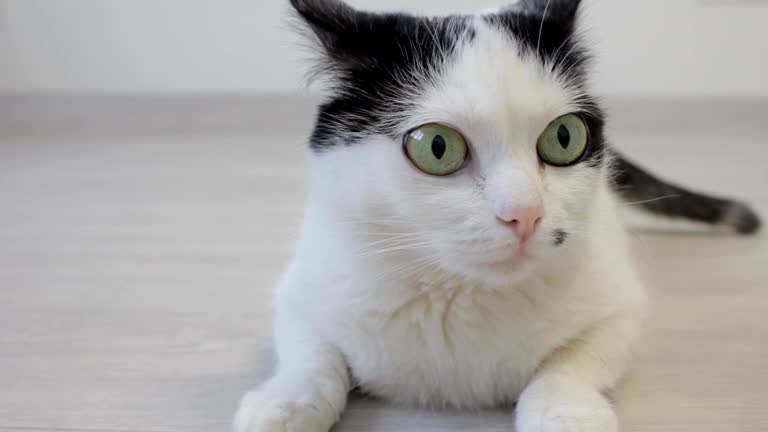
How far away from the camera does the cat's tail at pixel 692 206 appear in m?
1.78

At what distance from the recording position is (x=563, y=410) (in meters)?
0.93

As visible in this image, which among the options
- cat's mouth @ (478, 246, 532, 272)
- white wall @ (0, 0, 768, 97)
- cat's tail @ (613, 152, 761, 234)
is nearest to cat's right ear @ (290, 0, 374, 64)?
cat's mouth @ (478, 246, 532, 272)

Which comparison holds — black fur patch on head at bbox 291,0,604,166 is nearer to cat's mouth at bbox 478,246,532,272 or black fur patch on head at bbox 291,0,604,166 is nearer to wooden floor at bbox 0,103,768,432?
cat's mouth at bbox 478,246,532,272

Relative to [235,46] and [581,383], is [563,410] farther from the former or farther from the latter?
[235,46]

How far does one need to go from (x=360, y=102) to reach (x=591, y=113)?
1.07ft

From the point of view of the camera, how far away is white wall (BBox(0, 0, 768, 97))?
2736 millimetres

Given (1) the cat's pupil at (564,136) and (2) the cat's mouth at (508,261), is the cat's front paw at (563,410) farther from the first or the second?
(1) the cat's pupil at (564,136)

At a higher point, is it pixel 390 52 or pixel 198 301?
pixel 390 52

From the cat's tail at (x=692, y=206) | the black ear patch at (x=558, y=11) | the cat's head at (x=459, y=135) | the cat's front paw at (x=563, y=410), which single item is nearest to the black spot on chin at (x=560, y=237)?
the cat's head at (x=459, y=135)

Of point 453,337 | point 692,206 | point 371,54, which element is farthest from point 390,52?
point 692,206

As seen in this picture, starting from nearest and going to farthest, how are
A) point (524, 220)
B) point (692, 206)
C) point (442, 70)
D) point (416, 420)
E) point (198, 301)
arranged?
point (524, 220) < point (442, 70) < point (416, 420) < point (198, 301) < point (692, 206)

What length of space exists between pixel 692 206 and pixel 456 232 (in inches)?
46.9

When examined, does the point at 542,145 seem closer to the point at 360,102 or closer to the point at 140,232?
the point at 360,102

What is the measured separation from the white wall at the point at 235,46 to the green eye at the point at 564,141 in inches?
72.3
